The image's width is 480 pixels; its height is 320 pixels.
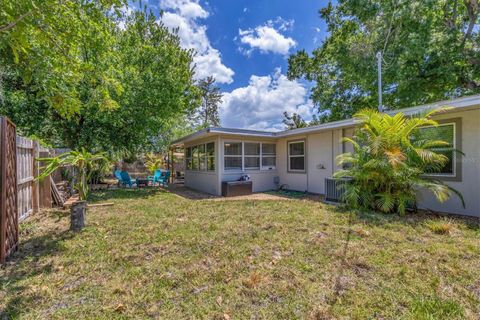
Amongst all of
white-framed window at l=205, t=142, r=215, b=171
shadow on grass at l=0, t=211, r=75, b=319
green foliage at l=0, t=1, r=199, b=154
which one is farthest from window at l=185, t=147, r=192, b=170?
shadow on grass at l=0, t=211, r=75, b=319

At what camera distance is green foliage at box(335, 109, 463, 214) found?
5332mm

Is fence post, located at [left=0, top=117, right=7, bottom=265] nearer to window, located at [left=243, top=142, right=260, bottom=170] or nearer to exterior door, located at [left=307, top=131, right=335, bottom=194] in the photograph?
window, located at [left=243, top=142, right=260, bottom=170]

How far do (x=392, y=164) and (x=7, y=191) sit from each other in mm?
6957

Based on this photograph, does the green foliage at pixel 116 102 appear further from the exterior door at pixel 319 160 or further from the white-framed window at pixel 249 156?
the exterior door at pixel 319 160

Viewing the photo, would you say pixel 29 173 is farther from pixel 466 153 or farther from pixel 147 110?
pixel 466 153

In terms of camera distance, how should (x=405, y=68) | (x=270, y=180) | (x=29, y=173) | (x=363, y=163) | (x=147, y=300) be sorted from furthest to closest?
1. (x=270, y=180)
2. (x=405, y=68)
3. (x=363, y=163)
4. (x=29, y=173)
5. (x=147, y=300)

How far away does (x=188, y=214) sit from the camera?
6.03m

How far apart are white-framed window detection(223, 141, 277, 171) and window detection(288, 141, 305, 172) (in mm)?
921

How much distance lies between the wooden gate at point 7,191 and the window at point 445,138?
821 cm

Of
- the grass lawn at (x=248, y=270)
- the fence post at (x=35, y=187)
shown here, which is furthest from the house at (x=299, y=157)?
the fence post at (x=35, y=187)

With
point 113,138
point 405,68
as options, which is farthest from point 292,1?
point 113,138

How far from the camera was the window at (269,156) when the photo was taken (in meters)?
10.7

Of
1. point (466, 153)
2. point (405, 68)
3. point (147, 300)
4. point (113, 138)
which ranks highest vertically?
point (405, 68)

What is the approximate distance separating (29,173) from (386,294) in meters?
7.27
